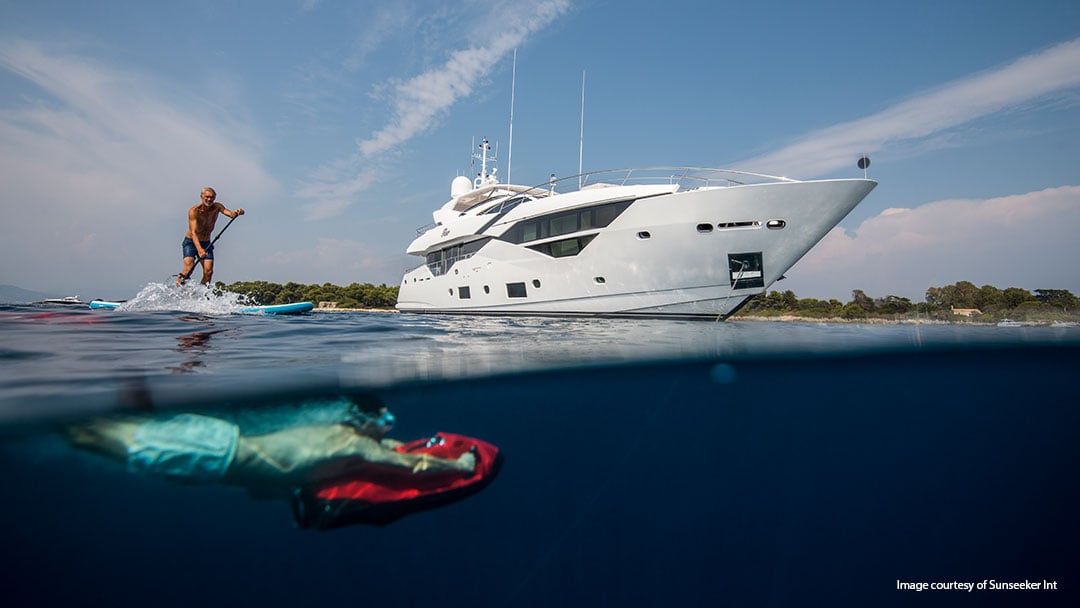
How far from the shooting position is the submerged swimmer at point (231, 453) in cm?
272

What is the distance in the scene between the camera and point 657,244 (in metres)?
14.4

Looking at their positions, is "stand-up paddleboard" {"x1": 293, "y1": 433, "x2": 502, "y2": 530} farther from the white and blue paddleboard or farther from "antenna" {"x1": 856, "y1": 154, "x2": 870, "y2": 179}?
"antenna" {"x1": 856, "y1": 154, "x2": 870, "y2": 179}

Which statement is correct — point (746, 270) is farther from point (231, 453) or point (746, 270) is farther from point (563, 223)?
point (231, 453)

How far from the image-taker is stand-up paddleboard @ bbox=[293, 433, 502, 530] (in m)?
2.67

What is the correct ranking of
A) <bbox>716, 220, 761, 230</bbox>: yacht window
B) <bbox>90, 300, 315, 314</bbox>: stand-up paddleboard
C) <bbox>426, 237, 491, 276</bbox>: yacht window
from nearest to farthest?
<bbox>90, 300, 315, 314</bbox>: stand-up paddleboard < <bbox>716, 220, 761, 230</bbox>: yacht window < <bbox>426, 237, 491, 276</bbox>: yacht window

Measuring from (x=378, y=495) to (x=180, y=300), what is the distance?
1150cm

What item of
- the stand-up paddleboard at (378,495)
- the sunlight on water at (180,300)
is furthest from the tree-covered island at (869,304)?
the stand-up paddleboard at (378,495)

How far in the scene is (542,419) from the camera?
5191mm

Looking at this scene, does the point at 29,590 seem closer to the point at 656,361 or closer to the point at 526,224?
the point at 656,361

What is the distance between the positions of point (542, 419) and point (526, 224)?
1355cm

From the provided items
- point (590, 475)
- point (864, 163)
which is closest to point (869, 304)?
point (864, 163)

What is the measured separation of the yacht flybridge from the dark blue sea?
684 centimetres

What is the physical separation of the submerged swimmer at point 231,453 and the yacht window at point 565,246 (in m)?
13.6

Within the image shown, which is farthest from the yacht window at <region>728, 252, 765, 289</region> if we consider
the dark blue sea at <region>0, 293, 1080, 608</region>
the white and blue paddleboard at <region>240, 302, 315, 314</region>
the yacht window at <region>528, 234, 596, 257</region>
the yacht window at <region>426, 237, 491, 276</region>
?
the white and blue paddleboard at <region>240, 302, 315, 314</region>
